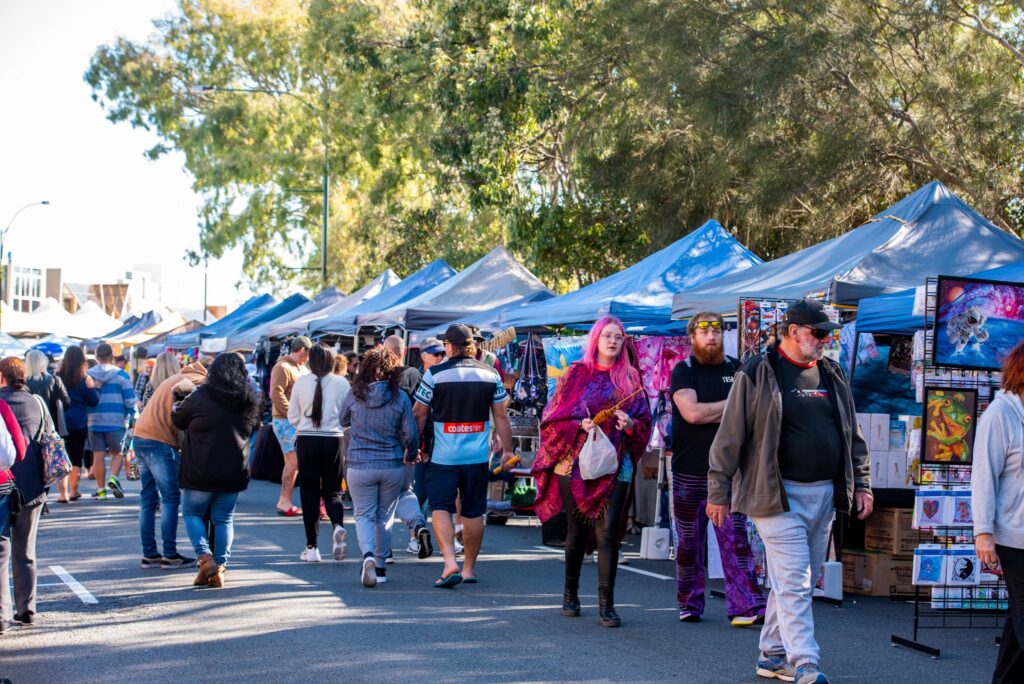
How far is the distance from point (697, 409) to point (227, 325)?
2394cm

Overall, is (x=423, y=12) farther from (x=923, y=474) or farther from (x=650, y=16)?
(x=923, y=474)

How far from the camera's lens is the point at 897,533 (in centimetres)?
948

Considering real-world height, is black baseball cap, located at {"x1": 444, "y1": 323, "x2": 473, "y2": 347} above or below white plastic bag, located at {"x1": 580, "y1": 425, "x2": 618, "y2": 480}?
above

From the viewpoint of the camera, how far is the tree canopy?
1786cm

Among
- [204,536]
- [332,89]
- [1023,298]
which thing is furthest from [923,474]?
[332,89]

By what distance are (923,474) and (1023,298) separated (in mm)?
1306

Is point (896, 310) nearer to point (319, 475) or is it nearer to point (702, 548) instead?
point (702, 548)

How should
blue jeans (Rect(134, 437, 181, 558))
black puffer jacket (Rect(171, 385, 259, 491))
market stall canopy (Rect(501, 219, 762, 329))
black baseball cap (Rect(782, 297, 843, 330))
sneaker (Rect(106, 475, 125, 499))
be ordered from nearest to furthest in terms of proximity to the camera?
black baseball cap (Rect(782, 297, 843, 330)) → black puffer jacket (Rect(171, 385, 259, 491)) → blue jeans (Rect(134, 437, 181, 558)) → market stall canopy (Rect(501, 219, 762, 329)) → sneaker (Rect(106, 475, 125, 499))

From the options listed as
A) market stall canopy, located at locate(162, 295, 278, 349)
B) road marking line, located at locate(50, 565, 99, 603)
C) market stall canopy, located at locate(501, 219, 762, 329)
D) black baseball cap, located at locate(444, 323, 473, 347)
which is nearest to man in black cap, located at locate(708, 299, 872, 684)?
black baseball cap, located at locate(444, 323, 473, 347)

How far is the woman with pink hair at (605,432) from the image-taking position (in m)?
8.08

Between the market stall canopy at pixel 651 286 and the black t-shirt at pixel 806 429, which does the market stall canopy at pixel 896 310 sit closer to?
the market stall canopy at pixel 651 286

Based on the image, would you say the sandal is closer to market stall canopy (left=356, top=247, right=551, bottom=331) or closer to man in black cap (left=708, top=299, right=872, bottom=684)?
man in black cap (left=708, top=299, right=872, bottom=684)

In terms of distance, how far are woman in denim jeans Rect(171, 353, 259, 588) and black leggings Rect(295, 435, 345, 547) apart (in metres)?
1.34

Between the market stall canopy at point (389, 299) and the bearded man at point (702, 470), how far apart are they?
1204 centimetres
